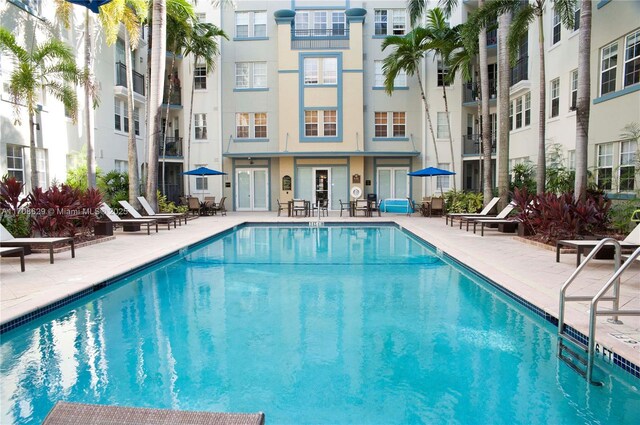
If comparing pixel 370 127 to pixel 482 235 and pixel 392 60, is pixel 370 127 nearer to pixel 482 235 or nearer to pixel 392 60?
pixel 392 60

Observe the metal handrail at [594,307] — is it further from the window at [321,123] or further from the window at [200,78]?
the window at [200,78]

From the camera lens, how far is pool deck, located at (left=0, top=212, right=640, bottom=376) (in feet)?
17.9

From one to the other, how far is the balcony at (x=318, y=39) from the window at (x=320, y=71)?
76 cm

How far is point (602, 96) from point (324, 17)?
52.7 feet

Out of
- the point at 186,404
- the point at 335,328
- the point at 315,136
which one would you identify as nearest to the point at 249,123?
the point at 315,136

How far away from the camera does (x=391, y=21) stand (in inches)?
1025

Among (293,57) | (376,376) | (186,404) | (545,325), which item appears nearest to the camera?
(186,404)

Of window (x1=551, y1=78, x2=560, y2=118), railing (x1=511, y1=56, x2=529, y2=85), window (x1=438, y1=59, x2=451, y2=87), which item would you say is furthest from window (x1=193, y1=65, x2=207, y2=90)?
window (x1=551, y1=78, x2=560, y2=118)

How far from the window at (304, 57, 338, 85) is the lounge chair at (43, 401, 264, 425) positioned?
24.6 metres

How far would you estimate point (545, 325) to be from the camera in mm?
5809

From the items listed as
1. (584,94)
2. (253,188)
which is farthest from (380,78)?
(584,94)

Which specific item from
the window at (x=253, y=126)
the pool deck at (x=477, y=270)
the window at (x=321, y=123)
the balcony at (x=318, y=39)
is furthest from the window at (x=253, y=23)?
the pool deck at (x=477, y=270)

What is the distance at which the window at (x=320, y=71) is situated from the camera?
2539cm

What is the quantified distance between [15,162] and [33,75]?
2854mm
